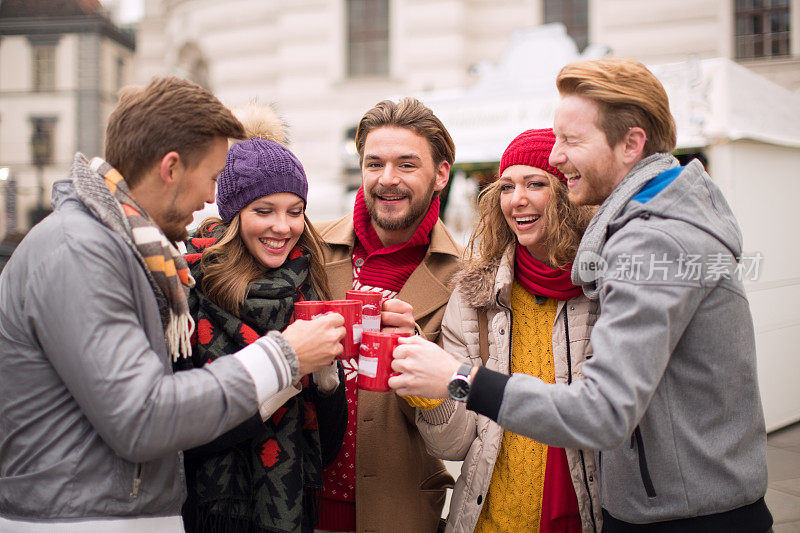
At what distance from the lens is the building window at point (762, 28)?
Answer: 46.8 feet

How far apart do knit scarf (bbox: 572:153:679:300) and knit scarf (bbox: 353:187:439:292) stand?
0.98 m

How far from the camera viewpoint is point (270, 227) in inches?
86.9

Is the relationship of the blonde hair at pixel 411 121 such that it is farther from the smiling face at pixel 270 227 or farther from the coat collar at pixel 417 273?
the smiling face at pixel 270 227

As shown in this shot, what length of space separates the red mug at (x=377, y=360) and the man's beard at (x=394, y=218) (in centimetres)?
86

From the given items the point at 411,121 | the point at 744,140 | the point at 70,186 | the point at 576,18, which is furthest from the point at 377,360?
the point at 576,18

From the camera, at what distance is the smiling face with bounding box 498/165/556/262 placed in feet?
7.47

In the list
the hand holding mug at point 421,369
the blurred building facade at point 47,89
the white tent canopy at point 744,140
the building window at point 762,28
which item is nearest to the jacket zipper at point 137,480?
the hand holding mug at point 421,369

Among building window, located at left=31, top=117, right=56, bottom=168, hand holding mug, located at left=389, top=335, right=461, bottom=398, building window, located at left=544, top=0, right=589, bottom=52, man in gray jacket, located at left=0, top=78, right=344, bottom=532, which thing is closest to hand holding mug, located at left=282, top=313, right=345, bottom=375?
man in gray jacket, located at left=0, top=78, right=344, bottom=532

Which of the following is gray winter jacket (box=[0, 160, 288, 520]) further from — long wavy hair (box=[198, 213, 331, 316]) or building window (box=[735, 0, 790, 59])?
building window (box=[735, 0, 790, 59])

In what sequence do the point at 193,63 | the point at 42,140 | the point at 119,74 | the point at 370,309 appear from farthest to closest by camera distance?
the point at 193,63 → the point at 119,74 → the point at 42,140 → the point at 370,309

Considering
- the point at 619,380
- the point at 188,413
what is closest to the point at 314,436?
the point at 188,413

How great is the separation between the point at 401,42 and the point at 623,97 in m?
15.4

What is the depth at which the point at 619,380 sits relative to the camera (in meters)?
1.49

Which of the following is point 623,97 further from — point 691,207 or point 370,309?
point 370,309
